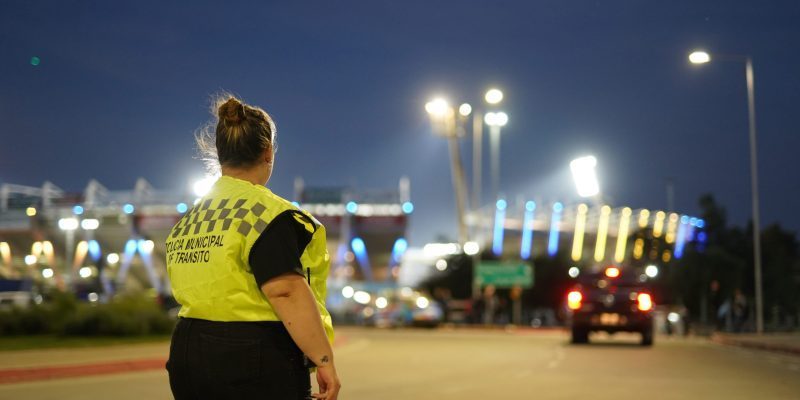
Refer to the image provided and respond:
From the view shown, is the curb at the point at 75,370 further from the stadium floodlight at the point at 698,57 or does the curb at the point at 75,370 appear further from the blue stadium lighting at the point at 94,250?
the blue stadium lighting at the point at 94,250

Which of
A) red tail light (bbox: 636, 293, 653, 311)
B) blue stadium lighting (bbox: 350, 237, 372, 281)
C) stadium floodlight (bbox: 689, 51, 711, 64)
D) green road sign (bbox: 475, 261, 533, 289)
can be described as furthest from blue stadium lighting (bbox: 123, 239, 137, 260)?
red tail light (bbox: 636, 293, 653, 311)

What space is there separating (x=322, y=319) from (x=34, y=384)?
11.9 meters

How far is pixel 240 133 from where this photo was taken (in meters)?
3.62

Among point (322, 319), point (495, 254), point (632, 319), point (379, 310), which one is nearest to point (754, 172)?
point (632, 319)

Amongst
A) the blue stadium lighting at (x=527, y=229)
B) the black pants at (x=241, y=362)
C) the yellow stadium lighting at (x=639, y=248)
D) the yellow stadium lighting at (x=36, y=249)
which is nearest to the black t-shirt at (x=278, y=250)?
the black pants at (x=241, y=362)

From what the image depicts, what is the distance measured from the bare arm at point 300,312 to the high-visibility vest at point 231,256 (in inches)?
2.9

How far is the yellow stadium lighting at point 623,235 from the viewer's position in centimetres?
13375

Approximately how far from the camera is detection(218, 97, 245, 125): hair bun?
360cm

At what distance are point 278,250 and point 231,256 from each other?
161 millimetres

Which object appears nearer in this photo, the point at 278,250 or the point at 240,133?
the point at 278,250

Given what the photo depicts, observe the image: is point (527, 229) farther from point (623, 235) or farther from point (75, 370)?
Answer: point (75, 370)

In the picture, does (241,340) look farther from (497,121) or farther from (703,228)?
(703,228)

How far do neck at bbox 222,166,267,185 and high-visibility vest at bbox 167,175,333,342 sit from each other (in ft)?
0.25

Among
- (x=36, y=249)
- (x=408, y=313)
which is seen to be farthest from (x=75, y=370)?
(x=36, y=249)
